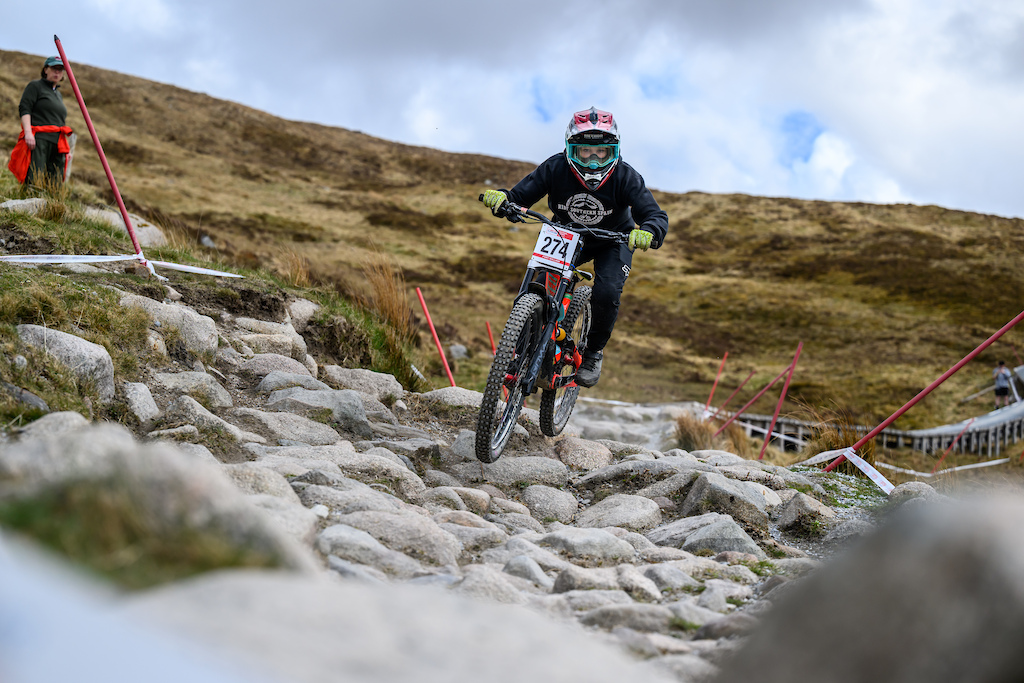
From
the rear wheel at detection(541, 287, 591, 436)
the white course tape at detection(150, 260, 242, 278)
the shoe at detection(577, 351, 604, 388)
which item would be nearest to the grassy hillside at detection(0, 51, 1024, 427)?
the white course tape at detection(150, 260, 242, 278)

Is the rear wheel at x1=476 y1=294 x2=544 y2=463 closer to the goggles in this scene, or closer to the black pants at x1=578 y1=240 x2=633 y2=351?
the black pants at x1=578 y1=240 x2=633 y2=351

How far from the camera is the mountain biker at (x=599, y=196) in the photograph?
5.76 meters

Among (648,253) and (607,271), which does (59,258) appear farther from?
(648,253)

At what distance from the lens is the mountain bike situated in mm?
5184

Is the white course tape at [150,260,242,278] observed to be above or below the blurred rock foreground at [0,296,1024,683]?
above

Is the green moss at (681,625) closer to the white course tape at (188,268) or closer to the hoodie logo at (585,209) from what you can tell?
the hoodie logo at (585,209)

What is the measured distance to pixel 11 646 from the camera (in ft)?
4.36

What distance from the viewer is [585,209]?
6.07 meters

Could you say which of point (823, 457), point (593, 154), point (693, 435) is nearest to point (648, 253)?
point (693, 435)

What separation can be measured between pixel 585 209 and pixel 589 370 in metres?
1.36

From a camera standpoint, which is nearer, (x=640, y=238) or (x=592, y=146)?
(x=640, y=238)

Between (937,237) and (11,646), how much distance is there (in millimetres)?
52318

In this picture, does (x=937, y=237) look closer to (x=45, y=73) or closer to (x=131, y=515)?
(x=45, y=73)

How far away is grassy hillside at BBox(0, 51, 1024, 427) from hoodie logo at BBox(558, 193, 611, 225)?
17.0 ft
